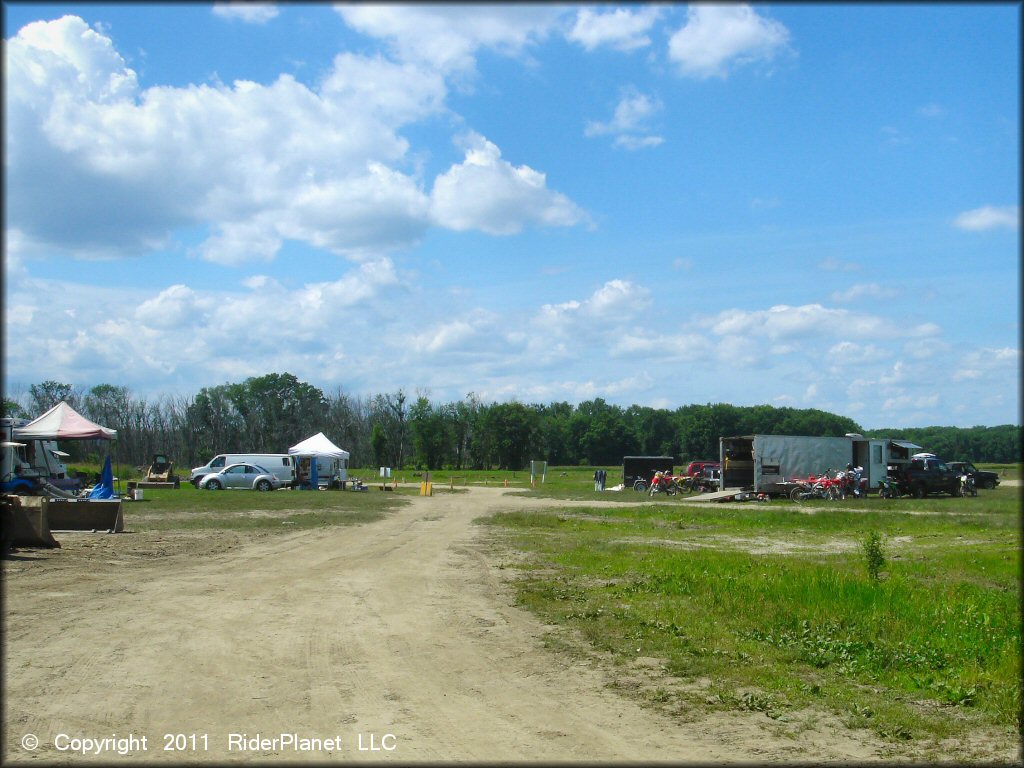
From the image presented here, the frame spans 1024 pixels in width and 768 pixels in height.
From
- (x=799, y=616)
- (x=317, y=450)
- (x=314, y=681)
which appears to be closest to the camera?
(x=314, y=681)

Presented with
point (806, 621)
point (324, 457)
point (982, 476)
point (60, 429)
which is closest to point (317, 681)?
point (806, 621)

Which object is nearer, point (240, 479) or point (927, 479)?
point (927, 479)

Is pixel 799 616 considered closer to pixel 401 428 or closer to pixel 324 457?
pixel 324 457

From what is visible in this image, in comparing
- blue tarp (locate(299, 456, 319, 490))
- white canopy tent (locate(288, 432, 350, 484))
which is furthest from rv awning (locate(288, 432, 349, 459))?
blue tarp (locate(299, 456, 319, 490))

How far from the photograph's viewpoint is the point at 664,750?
5.88 metres

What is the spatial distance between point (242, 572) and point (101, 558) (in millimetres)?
3374

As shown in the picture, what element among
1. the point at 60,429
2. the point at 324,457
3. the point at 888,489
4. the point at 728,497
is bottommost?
the point at 728,497

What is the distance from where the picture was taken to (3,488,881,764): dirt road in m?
A: 5.81

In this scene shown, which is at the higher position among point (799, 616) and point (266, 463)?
point (266, 463)

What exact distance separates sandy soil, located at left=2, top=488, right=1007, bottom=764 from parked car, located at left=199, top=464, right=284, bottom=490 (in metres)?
29.5

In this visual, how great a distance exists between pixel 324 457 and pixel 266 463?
3.21 meters

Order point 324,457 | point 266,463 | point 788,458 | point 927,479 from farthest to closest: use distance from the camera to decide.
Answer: point 324,457 < point 266,463 < point 927,479 < point 788,458

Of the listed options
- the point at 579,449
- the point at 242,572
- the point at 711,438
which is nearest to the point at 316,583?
the point at 242,572

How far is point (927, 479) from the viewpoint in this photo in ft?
131
